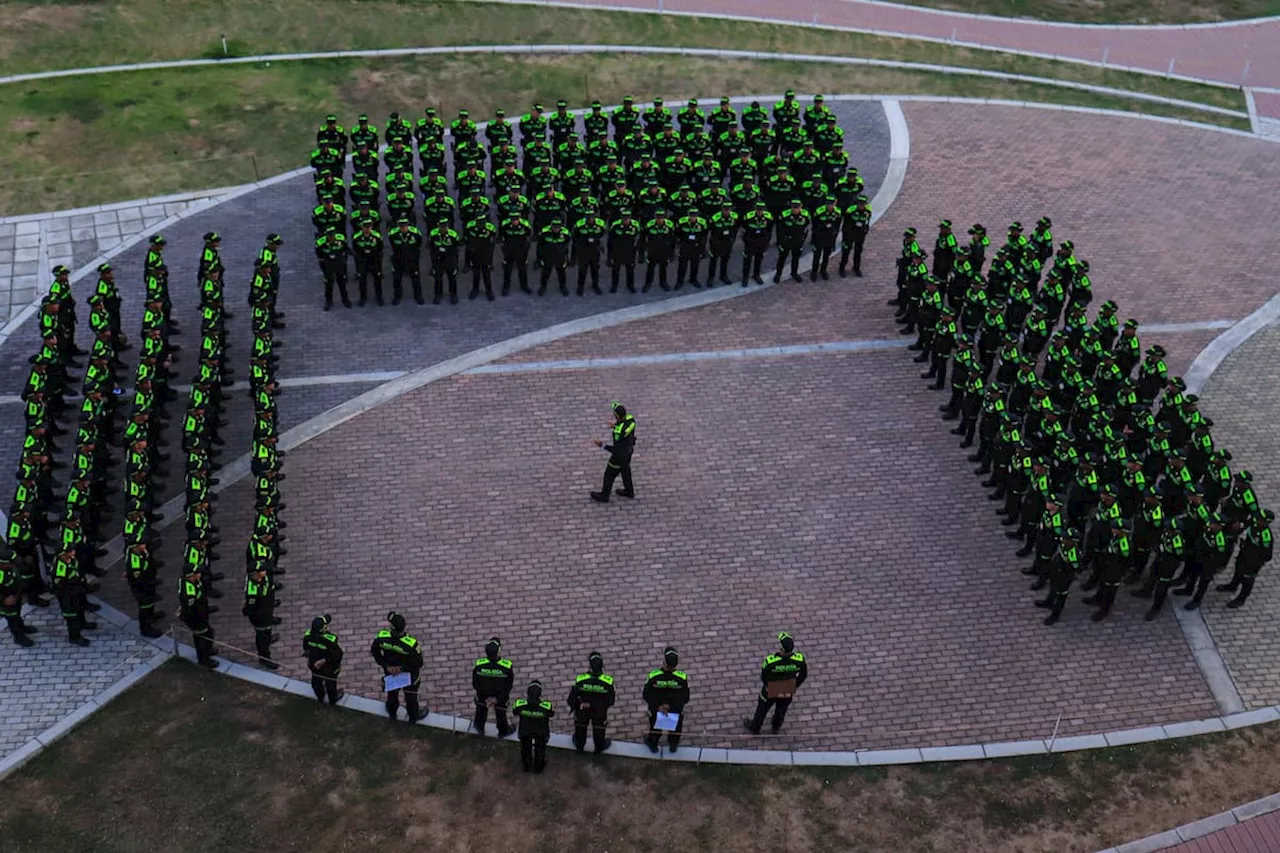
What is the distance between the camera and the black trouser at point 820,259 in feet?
75.7

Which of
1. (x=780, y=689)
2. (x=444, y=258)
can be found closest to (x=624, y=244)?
(x=444, y=258)

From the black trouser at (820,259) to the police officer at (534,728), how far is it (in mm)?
11463

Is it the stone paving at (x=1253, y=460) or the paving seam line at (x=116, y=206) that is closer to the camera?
the stone paving at (x=1253, y=460)

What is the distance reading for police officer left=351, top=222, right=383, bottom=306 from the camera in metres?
21.3

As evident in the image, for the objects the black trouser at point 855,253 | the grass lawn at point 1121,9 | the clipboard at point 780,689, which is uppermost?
the grass lawn at point 1121,9

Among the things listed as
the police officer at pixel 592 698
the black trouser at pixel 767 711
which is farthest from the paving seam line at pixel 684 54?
the police officer at pixel 592 698

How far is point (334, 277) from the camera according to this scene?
71.6 feet

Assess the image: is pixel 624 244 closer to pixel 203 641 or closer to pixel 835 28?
pixel 203 641

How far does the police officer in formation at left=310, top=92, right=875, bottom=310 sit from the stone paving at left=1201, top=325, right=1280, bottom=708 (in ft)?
21.1

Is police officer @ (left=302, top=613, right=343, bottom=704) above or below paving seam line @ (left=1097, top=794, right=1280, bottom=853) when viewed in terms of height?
above

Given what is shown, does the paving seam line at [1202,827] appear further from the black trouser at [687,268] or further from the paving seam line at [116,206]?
the paving seam line at [116,206]

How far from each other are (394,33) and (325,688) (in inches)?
826

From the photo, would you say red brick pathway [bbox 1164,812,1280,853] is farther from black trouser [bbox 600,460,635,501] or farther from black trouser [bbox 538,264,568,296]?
black trouser [bbox 538,264,568,296]

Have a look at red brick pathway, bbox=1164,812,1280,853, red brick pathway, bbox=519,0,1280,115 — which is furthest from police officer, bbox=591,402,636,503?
red brick pathway, bbox=519,0,1280,115
